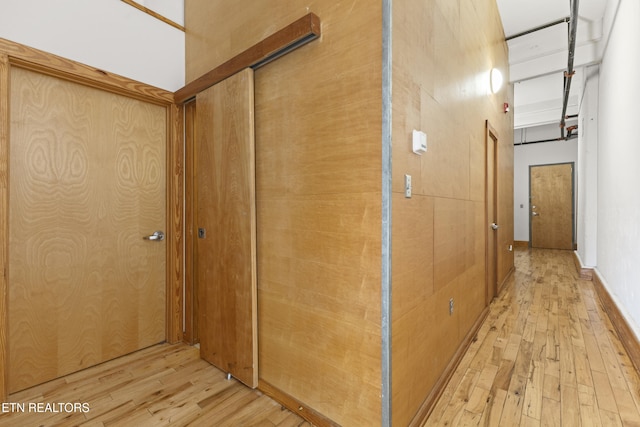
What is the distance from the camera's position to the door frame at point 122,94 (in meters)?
1.77

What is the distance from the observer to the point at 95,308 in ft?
7.25

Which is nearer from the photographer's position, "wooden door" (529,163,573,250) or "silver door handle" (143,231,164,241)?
"silver door handle" (143,231,164,241)

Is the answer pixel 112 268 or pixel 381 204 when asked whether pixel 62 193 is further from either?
pixel 381 204

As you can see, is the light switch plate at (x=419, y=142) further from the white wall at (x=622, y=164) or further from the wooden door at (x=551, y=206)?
the wooden door at (x=551, y=206)

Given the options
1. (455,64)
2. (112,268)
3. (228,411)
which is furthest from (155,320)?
(455,64)

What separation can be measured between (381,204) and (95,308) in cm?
Answer: 224

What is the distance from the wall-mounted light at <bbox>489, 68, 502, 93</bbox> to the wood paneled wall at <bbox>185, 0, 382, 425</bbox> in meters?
2.74

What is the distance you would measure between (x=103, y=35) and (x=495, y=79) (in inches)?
155

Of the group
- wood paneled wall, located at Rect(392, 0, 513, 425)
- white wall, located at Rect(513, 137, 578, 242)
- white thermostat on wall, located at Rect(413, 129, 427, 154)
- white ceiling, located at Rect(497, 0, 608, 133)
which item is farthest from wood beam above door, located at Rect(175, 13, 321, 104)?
white wall, located at Rect(513, 137, 578, 242)

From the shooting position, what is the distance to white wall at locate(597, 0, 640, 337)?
7.96ft

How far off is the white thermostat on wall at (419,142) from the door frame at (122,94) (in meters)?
2.01

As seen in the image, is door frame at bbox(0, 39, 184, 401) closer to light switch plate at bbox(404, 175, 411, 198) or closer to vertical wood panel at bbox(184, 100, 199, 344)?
vertical wood panel at bbox(184, 100, 199, 344)

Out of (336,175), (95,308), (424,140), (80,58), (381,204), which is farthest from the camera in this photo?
(95,308)

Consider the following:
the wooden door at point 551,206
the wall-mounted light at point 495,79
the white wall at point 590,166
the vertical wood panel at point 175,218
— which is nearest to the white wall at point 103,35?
the vertical wood panel at point 175,218
